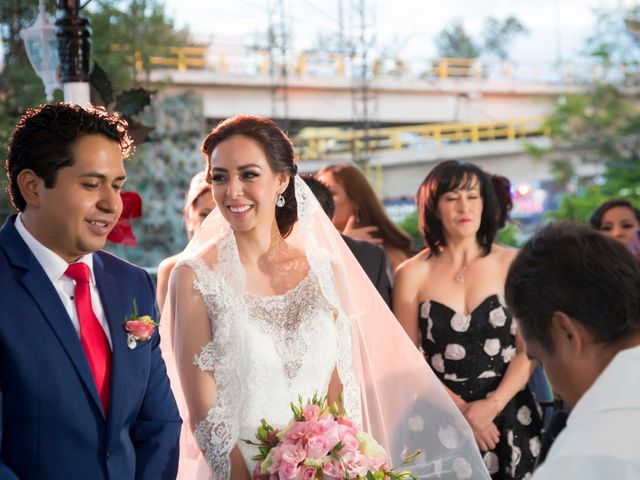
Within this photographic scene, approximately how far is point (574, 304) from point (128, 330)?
1388mm

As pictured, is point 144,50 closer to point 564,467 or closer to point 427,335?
point 427,335

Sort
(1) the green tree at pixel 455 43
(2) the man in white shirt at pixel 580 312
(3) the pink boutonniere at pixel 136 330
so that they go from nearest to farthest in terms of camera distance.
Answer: (2) the man in white shirt at pixel 580 312, (3) the pink boutonniere at pixel 136 330, (1) the green tree at pixel 455 43

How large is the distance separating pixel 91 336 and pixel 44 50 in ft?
9.45

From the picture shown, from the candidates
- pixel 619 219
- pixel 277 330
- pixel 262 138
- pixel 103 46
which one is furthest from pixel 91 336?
pixel 103 46

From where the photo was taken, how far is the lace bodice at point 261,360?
143 inches

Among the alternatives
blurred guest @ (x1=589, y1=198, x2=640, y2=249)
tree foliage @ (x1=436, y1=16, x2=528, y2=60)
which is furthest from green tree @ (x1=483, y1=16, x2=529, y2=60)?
blurred guest @ (x1=589, y1=198, x2=640, y2=249)

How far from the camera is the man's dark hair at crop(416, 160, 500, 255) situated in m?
4.96

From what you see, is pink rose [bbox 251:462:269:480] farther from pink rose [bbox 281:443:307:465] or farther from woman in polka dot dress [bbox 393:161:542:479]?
woman in polka dot dress [bbox 393:161:542:479]

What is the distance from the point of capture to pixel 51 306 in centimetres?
275

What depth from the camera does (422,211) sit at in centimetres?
505

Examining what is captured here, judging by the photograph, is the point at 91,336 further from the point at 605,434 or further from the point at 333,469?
the point at 605,434

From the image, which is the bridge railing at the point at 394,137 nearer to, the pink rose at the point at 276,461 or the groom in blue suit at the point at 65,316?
the pink rose at the point at 276,461

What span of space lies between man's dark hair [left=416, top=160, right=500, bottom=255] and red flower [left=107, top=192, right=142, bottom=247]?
5.11 ft

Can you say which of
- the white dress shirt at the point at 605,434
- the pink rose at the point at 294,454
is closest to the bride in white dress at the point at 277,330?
the pink rose at the point at 294,454
